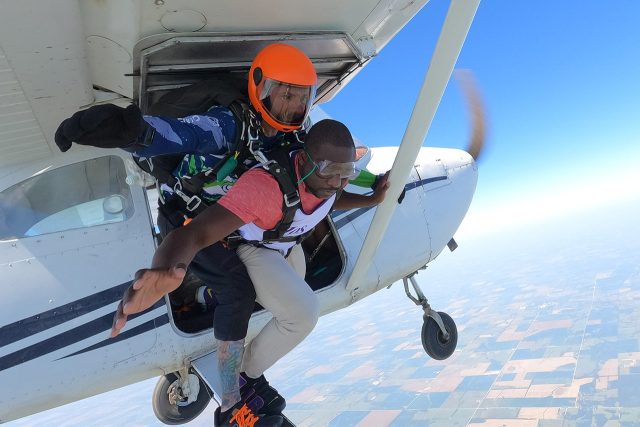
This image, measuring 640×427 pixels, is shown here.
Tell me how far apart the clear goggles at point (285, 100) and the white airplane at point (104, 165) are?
0.40 metres

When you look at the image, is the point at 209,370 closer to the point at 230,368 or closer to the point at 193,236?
the point at 230,368

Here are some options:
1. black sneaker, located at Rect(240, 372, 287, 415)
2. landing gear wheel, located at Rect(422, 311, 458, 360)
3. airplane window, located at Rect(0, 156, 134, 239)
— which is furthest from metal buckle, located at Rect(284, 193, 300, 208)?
landing gear wheel, located at Rect(422, 311, 458, 360)

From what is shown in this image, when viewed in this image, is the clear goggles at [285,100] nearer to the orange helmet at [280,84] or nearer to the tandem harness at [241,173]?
the orange helmet at [280,84]

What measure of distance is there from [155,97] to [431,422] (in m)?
53.1

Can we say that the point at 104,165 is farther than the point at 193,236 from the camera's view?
Yes

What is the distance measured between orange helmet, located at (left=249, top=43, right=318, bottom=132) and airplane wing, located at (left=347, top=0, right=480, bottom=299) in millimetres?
788

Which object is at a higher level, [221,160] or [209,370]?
[221,160]

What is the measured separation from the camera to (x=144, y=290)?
126 cm

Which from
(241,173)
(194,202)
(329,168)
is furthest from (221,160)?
(329,168)

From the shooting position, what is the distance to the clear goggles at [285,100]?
2156 millimetres

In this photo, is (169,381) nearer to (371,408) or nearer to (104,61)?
(104,61)

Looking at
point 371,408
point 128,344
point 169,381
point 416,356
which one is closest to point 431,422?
point 371,408

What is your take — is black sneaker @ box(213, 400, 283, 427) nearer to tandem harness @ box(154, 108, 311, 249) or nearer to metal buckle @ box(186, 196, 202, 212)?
tandem harness @ box(154, 108, 311, 249)

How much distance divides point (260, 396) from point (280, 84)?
5.34 ft
